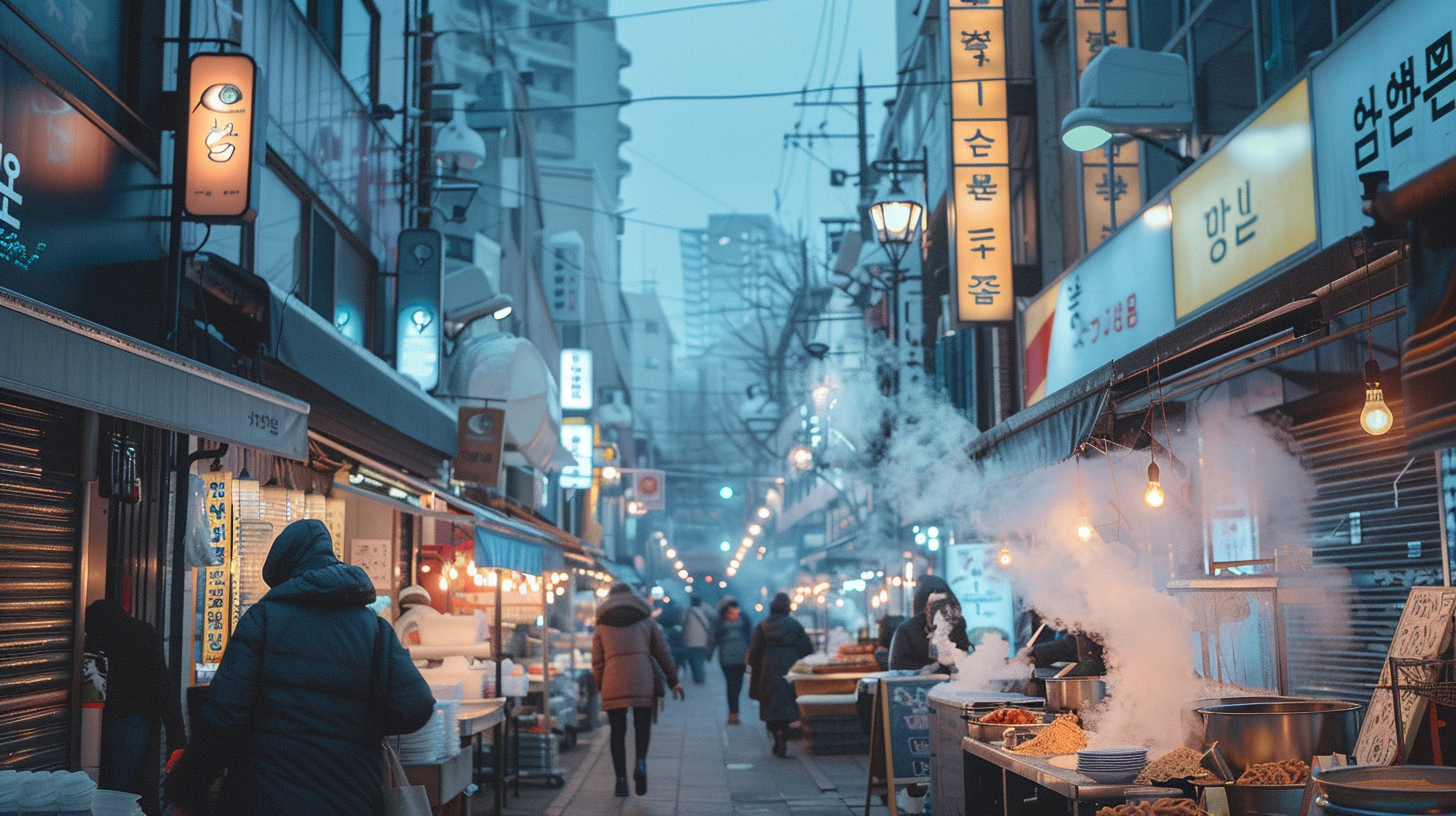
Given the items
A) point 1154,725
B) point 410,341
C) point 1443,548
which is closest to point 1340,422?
point 1443,548

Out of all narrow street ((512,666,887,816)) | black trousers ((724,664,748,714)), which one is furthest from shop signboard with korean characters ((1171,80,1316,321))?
black trousers ((724,664,748,714))

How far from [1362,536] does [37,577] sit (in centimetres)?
796

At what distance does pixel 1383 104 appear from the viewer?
671cm

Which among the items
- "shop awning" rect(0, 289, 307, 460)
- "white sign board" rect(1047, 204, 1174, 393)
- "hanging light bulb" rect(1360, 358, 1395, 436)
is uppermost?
"white sign board" rect(1047, 204, 1174, 393)

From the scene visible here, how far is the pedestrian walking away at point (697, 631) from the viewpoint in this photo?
29203mm

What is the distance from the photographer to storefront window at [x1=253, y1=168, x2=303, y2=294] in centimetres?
1057

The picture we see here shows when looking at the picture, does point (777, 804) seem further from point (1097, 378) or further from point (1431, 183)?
point (1431, 183)

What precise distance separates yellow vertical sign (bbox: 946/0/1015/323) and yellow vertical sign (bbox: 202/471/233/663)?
8386 millimetres

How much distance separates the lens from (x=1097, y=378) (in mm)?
8102

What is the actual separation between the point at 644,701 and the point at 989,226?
21.3 ft

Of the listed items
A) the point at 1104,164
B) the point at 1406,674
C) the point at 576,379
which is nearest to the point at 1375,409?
the point at 1406,674

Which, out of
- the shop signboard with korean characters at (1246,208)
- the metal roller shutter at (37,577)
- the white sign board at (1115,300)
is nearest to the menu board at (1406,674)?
the shop signboard with korean characters at (1246,208)

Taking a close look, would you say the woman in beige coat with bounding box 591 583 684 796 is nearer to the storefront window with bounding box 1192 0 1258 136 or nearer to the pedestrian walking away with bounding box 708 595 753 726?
the storefront window with bounding box 1192 0 1258 136

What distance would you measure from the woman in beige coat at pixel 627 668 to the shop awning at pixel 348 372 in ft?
9.08
